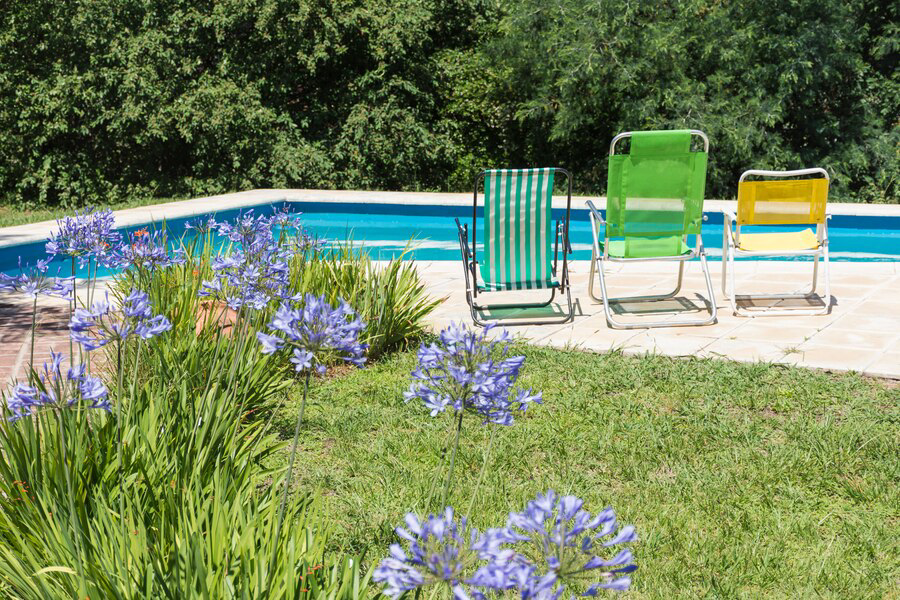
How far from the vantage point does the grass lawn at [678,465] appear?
280cm

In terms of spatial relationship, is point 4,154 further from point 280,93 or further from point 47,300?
point 47,300

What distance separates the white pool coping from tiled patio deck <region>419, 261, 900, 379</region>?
1604 millimetres

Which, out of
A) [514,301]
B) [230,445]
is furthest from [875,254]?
[230,445]

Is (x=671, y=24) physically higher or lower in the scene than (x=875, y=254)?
higher

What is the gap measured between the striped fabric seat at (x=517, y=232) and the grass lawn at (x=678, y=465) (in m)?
1.18

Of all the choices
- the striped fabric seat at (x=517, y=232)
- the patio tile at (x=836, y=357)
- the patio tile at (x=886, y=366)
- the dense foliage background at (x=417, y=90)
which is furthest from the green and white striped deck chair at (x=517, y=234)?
the dense foliage background at (x=417, y=90)

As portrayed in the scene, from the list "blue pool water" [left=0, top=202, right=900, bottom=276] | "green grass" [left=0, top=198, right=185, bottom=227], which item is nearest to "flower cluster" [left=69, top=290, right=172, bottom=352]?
"blue pool water" [left=0, top=202, right=900, bottom=276]

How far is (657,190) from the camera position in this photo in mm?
6000

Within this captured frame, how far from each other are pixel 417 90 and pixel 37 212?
5.84 meters

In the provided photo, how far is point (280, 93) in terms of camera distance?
554 inches

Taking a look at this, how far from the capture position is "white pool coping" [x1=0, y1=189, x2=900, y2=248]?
919 cm

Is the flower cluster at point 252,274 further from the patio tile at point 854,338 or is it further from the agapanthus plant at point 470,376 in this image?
the patio tile at point 854,338

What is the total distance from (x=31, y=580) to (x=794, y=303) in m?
5.49

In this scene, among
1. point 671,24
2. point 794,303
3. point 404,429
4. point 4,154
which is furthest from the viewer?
point 4,154
